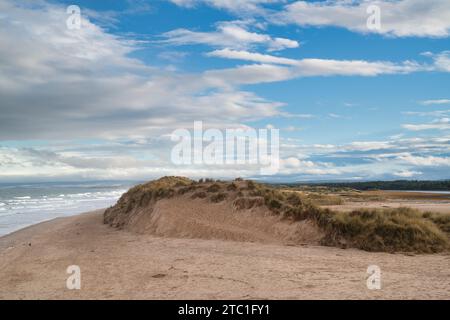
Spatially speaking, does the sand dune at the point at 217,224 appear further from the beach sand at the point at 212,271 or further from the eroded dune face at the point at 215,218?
the beach sand at the point at 212,271

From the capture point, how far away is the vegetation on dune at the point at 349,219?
46.0 feet

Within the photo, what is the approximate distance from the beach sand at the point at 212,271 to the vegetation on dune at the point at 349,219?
2.92ft

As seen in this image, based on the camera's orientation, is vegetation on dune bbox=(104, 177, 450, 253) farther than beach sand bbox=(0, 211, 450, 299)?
Yes

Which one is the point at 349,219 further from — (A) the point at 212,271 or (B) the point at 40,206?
(B) the point at 40,206

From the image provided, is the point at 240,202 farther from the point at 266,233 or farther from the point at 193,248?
the point at 193,248

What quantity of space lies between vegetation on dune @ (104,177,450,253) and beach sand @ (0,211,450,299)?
891mm

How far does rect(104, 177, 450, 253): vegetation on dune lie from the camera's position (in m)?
14.0

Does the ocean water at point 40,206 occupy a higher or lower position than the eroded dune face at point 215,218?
lower

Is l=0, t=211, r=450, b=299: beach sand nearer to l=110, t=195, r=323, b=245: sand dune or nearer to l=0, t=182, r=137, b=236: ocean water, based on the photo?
l=110, t=195, r=323, b=245: sand dune

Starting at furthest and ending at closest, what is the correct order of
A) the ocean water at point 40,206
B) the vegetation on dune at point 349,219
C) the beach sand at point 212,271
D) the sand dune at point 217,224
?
the ocean water at point 40,206, the sand dune at point 217,224, the vegetation on dune at point 349,219, the beach sand at point 212,271

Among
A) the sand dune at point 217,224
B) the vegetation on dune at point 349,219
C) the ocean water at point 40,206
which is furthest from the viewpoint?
the ocean water at point 40,206

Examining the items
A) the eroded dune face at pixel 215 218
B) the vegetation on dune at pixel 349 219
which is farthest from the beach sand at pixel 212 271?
the eroded dune face at pixel 215 218

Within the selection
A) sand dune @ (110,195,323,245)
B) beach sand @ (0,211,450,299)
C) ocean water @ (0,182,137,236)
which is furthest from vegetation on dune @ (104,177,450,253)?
ocean water @ (0,182,137,236)
